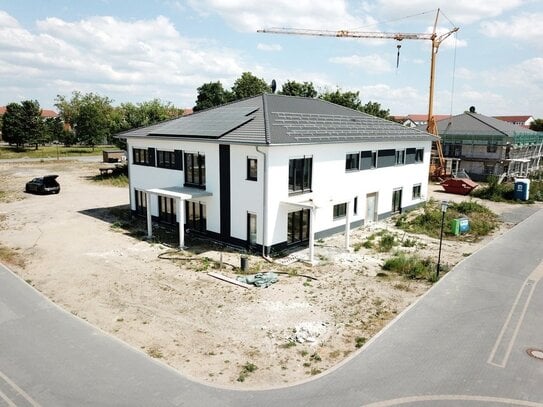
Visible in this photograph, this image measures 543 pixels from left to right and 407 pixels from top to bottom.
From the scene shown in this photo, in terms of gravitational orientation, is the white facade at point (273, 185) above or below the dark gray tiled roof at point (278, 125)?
below

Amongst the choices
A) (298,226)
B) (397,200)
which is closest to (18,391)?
(298,226)

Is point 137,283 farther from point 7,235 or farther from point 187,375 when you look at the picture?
point 7,235

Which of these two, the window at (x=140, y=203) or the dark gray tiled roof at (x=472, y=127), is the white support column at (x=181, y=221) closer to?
the window at (x=140, y=203)

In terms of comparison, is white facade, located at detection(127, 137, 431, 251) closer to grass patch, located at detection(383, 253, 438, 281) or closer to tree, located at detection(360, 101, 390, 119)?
grass patch, located at detection(383, 253, 438, 281)

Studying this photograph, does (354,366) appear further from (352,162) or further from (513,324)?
(352,162)

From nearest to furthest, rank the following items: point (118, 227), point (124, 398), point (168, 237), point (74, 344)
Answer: point (124, 398) → point (74, 344) → point (168, 237) → point (118, 227)

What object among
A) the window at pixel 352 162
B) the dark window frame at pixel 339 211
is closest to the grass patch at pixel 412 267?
the dark window frame at pixel 339 211

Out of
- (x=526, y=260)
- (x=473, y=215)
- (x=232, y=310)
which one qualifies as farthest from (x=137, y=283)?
(x=473, y=215)
